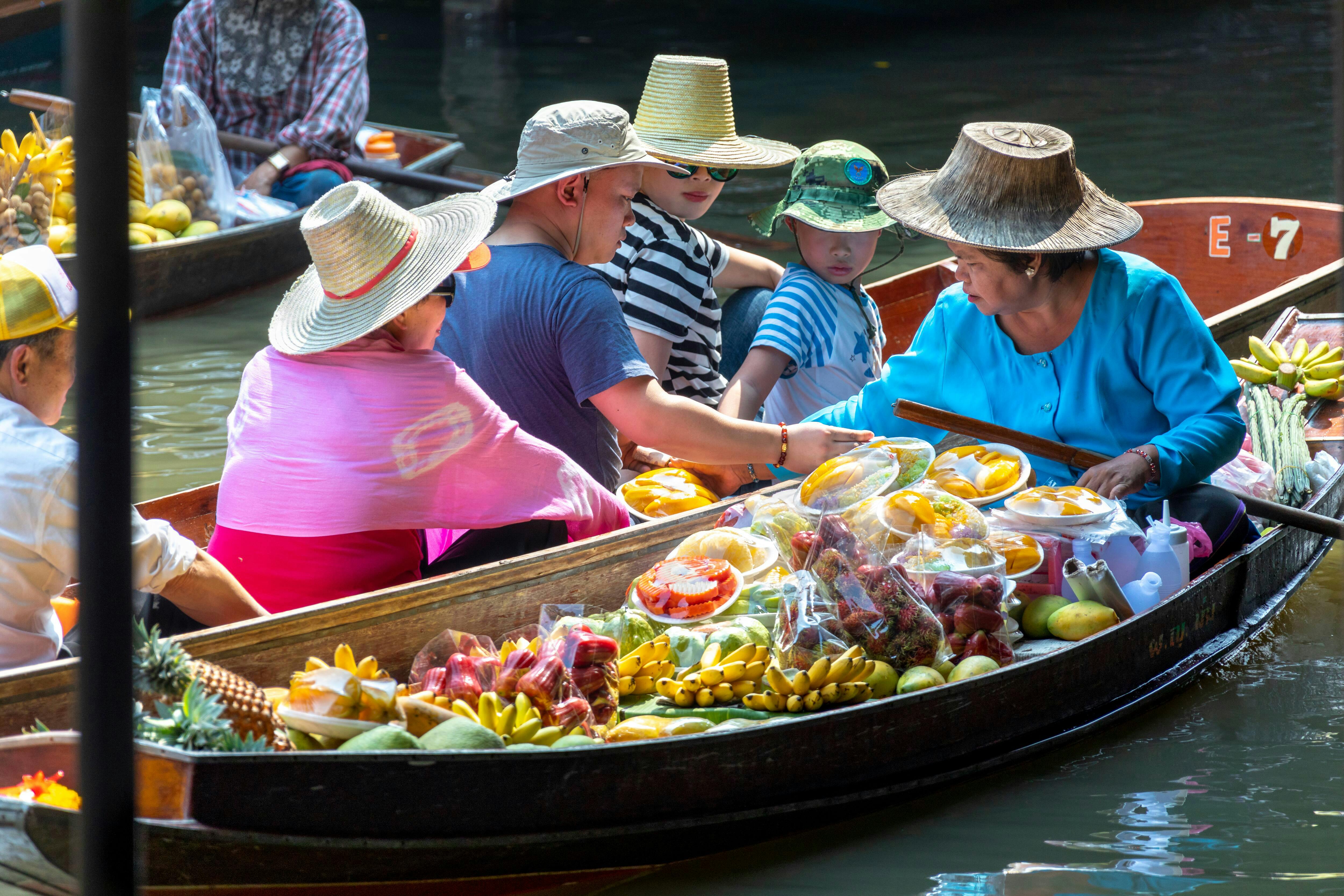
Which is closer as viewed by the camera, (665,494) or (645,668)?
(645,668)

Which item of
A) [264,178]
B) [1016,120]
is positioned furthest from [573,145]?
[1016,120]

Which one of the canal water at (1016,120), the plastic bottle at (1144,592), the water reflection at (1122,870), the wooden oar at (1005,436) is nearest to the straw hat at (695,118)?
the wooden oar at (1005,436)

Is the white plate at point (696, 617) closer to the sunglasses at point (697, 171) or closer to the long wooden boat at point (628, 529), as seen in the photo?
the long wooden boat at point (628, 529)

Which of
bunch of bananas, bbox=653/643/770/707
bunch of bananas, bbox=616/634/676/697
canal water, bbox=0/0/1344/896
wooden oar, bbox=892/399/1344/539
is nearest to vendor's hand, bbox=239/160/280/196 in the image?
canal water, bbox=0/0/1344/896

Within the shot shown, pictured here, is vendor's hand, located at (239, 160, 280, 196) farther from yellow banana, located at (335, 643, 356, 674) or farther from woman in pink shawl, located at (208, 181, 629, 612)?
yellow banana, located at (335, 643, 356, 674)

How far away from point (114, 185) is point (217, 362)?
5.51m

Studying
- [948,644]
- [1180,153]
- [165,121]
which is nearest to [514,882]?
[948,644]

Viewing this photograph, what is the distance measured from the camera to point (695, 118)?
387cm

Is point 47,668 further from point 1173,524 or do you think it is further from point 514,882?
point 1173,524

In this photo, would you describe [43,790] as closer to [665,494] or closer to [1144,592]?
[665,494]

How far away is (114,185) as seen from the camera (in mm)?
779

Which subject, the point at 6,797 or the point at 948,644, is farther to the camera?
the point at 948,644

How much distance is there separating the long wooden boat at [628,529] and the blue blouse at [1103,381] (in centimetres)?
43

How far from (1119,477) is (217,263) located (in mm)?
4719
